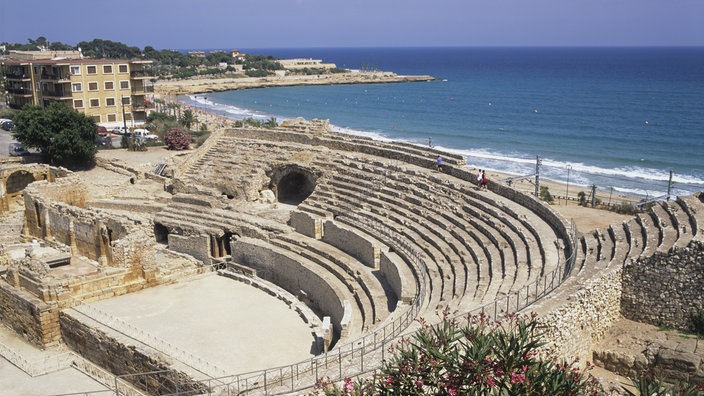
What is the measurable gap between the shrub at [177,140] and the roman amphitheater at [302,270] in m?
9.27

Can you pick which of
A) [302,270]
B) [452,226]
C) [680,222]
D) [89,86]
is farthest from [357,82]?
[680,222]

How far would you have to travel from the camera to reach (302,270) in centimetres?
2358

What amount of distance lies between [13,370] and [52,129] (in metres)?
22.7

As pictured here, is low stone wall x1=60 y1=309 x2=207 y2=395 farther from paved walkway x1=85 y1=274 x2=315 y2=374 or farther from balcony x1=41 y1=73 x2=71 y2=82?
balcony x1=41 y1=73 x2=71 y2=82

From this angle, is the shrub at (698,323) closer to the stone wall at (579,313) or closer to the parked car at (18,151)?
the stone wall at (579,313)

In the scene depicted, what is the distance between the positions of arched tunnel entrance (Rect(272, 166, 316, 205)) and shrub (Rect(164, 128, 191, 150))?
533 inches

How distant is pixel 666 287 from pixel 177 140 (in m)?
34.6

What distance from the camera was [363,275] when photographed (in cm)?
2206

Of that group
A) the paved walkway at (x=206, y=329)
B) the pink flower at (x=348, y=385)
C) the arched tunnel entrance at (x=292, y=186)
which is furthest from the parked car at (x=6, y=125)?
the pink flower at (x=348, y=385)

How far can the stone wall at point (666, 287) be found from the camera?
1512cm

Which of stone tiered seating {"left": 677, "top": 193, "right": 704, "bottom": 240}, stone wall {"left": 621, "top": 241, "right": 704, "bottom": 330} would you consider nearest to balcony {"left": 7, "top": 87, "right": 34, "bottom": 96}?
stone tiered seating {"left": 677, "top": 193, "right": 704, "bottom": 240}

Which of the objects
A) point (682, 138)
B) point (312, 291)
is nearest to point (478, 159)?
point (682, 138)

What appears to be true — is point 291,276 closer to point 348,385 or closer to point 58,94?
point 348,385

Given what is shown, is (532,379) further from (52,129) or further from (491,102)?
(491,102)
